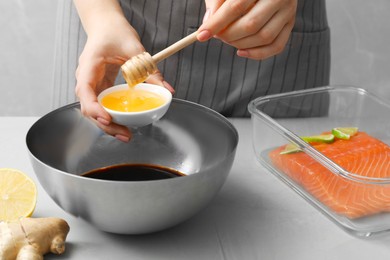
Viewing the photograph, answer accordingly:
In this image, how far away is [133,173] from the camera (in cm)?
105

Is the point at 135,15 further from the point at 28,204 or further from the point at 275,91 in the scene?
the point at 28,204

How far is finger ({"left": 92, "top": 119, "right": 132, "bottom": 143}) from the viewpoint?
108 cm

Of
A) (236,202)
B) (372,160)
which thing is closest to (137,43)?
(236,202)

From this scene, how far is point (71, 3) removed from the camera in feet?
4.99

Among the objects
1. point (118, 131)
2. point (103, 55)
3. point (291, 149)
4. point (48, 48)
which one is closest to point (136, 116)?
point (118, 131)

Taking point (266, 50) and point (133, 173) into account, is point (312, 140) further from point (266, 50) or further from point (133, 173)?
point (133, 173)

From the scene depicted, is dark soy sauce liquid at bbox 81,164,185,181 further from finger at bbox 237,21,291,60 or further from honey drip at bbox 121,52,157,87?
finger at bbox 237,21,291,60

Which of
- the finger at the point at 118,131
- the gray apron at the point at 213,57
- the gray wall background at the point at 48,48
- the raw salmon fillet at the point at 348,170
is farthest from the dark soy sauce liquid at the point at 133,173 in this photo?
the gray wall background at the point at 48,48

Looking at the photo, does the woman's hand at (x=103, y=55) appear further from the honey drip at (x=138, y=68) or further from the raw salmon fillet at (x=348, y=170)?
the raw salmon fillet at (x=348, y=170)

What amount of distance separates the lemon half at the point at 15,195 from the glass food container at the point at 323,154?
45 centimetres

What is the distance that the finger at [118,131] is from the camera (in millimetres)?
1085

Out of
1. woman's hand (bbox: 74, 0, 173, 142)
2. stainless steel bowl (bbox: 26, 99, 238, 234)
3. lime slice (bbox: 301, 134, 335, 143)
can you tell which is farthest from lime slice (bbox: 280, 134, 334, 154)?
woman's hand (bbox: 74, 0, 173, 142)

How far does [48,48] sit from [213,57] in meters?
1.57

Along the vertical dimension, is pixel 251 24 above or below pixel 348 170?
above
